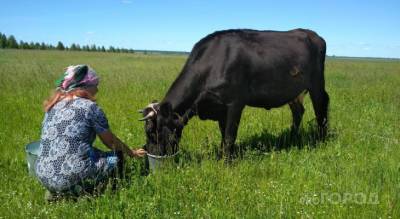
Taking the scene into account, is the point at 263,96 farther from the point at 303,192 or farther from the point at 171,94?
the point at 303,192

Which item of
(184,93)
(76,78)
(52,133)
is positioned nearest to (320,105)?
(184,93)

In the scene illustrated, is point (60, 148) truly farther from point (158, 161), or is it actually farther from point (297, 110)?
point (297, 110)

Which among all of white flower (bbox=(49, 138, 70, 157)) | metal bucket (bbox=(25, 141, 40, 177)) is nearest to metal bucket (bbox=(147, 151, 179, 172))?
white flower (bbox=(49, 138, 70, 157))

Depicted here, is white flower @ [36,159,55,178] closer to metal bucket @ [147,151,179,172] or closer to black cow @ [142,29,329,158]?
metal bucket @ [147,151,179,172]

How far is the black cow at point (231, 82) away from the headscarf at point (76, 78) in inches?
43.1

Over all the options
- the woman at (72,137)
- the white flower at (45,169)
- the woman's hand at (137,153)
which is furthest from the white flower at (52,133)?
the woman's hand at (137,153)

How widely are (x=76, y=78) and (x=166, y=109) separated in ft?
4.82

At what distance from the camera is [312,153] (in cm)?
626

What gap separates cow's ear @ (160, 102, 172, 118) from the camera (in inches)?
217

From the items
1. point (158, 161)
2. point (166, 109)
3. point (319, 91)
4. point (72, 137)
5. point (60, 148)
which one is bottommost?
point (158, 161)

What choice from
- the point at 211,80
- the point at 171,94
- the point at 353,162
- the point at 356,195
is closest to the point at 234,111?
the point at 211,80

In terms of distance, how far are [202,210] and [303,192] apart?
1.30m

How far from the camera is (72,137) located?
440 cm

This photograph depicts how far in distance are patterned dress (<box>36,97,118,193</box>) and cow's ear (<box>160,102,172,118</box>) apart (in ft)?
3.74
